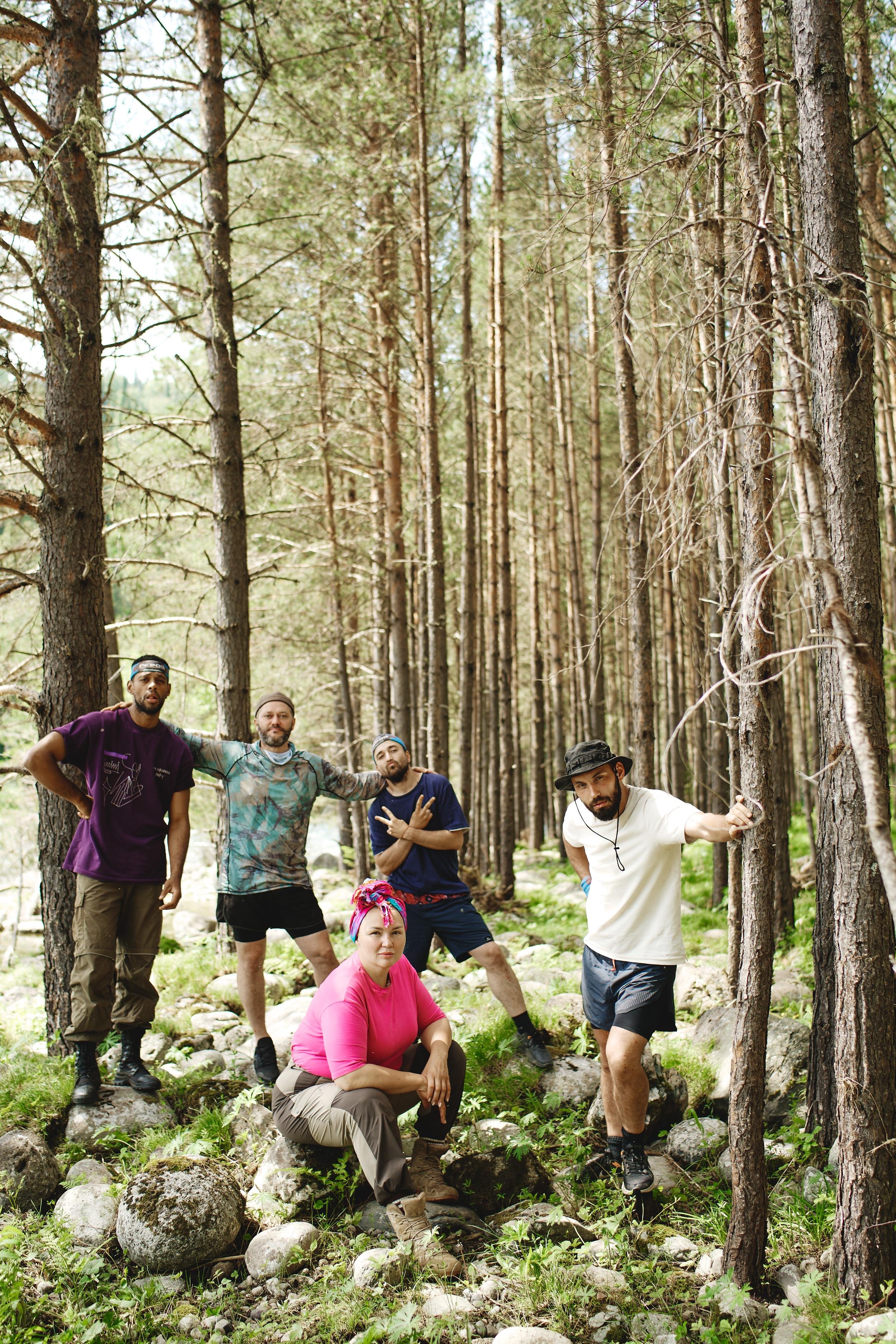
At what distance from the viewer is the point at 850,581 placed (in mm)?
3193

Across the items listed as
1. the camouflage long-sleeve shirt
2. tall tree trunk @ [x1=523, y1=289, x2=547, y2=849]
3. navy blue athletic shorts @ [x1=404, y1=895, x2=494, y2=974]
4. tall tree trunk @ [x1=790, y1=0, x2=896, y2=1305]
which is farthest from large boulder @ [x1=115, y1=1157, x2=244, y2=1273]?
tall tree trunk @ [x1=523, y1=289, x2=547, y2=849]

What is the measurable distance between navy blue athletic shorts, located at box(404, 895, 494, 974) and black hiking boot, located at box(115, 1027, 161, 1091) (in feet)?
4.73

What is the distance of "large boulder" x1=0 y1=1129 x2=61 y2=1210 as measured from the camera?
3.85 metres

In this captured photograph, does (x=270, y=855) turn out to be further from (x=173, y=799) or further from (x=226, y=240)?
(x=226, y=240)

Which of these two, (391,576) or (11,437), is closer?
(11,437)

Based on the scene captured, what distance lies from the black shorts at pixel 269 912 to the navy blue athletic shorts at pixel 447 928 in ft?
1.65

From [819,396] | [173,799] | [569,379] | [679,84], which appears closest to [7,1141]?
[173,799]

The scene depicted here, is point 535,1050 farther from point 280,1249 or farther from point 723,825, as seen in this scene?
point 723,825

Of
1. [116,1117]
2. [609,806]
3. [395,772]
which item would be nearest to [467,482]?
[395,772]

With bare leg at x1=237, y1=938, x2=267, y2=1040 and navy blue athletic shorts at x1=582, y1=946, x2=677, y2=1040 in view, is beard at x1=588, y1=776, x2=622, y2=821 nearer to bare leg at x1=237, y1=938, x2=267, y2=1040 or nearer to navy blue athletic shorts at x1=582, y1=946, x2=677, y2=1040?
navy blue athletic shorts at x1=582, y1=946, x2=677, y2=1040

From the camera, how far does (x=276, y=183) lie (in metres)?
9.24

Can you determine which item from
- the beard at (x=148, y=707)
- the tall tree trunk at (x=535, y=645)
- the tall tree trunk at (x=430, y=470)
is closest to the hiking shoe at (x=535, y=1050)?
the beard at (x=148, y=707)

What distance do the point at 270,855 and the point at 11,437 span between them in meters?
2.67

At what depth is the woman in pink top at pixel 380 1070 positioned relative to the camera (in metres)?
3.64
